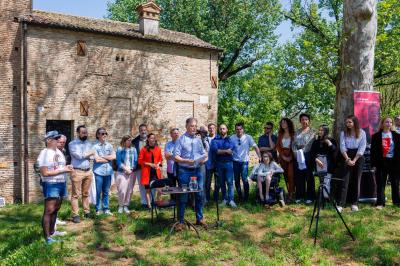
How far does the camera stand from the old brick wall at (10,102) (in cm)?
1234

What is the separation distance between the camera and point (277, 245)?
662 cm

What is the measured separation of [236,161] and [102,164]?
310 centimetres

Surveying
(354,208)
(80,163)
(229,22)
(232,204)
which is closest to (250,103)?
(229,22)

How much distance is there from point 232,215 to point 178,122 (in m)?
8.12

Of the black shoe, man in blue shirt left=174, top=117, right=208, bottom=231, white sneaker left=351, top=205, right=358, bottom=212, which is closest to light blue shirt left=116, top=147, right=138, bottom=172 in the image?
the black shoe

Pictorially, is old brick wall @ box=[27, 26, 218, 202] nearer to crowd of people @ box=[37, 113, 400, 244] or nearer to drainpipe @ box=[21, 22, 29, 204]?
drainpipe @ box=[21, 22, 29, 204]

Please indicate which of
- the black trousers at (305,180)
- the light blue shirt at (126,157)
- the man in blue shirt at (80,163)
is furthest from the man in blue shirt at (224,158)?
the man in blue shirt at (80,163)

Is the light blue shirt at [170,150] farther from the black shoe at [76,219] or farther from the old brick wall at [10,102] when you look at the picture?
the old brick wall at [10,102]

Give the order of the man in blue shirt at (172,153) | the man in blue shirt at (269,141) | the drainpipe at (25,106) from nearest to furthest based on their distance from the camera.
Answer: the man in blue shirt at (172,153)
the man in blue shirt at (269,141)
the drainpipe at (25,106)

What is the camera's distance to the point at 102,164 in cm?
848

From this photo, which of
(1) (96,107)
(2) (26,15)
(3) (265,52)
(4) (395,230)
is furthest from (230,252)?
(3) (265,52)

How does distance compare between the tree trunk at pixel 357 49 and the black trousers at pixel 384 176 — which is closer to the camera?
the black trousers at pixel 384 176

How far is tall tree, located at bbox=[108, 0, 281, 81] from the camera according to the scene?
2488 centimetres

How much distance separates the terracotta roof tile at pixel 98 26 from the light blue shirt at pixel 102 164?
6335 millimetres
